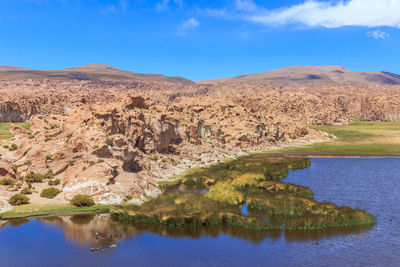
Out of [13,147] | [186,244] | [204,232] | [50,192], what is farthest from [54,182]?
[186,244]

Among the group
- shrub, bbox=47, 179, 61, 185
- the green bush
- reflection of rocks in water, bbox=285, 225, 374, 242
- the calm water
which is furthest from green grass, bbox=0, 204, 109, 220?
reflection of rocks in water, bbox=285, 225, 374, 242

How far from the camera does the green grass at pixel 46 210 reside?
41.5 metres

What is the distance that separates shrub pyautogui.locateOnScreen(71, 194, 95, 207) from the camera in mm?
44750

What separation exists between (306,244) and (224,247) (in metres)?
7.34

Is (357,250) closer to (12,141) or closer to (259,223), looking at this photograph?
(259,223)

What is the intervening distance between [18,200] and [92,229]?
12252 millimetres

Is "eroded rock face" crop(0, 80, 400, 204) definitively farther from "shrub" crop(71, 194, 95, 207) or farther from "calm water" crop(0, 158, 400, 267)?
"calm water" crop(0, 158, 400, 267)

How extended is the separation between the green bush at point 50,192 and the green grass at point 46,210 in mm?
2723

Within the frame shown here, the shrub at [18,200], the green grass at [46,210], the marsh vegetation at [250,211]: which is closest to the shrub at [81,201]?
the green grass at [46,210]

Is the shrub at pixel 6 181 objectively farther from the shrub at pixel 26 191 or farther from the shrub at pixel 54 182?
the shrub at pixel 54 182

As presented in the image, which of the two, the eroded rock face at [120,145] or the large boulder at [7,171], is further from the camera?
the eroded rock face at [120,145]

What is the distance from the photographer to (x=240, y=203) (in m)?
47.0

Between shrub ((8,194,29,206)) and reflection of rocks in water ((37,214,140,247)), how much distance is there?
15.4ft

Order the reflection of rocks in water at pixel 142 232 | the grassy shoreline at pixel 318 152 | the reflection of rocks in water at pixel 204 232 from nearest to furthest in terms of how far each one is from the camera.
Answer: the reflection of rocks in water at pixel 142 232 → the reflection of rocks in water at pixel 204 232 → the grassy shoreline at pixel 318 152
